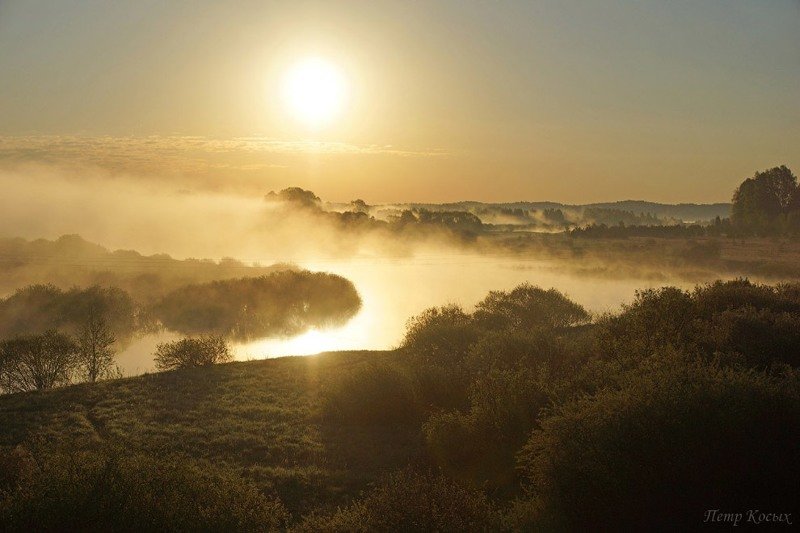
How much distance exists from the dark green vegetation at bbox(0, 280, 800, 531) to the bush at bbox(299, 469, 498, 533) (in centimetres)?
4

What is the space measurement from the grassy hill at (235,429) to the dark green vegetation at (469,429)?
11cm

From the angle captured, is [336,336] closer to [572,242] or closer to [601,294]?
[601,294]

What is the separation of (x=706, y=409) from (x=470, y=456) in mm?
9306

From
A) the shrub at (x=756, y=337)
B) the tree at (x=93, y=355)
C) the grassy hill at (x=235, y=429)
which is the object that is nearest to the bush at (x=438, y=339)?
the grassy hill at (x=235, y=429)

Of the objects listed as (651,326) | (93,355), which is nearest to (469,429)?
(651,326)

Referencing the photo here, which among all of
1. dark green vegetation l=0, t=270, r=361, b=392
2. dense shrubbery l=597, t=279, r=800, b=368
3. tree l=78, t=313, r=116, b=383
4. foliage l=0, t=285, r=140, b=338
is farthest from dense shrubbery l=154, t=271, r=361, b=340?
dense shrubbery l=597, t=279, r=800, b=368

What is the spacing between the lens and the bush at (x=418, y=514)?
36.0 feet

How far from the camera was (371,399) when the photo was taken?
26.2m

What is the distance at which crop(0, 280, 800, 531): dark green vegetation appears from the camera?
11.1 metres

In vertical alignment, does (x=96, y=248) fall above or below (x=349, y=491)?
above

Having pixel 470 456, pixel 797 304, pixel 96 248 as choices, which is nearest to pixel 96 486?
pixel 470 456

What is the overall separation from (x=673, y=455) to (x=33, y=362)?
36969 mm

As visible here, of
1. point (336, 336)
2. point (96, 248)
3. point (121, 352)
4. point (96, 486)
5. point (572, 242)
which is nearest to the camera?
point (96, 486)

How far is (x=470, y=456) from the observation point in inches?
758
